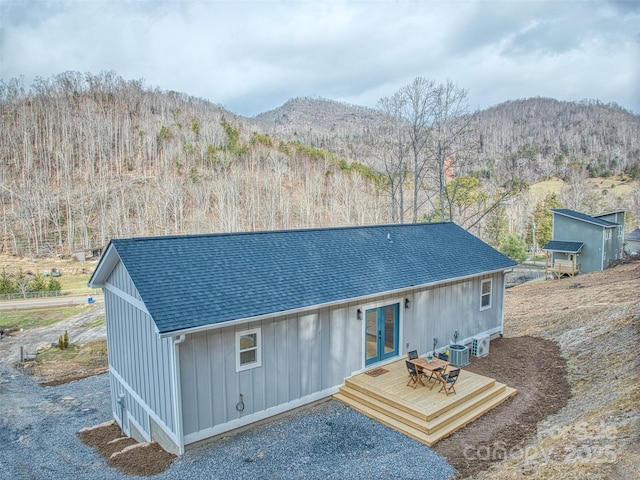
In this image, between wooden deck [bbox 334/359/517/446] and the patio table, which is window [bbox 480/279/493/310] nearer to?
wooden deck [bbox 334/359/517/446]

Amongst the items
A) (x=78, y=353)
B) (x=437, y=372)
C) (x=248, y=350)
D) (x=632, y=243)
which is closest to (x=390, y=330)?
(x=437, y=372)

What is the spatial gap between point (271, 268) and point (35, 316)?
903 inches

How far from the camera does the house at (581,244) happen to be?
25.6 metres

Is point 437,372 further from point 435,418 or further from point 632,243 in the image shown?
point 632,243

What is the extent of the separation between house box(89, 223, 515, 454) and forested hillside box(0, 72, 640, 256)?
629 inches

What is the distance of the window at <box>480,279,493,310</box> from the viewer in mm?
11375

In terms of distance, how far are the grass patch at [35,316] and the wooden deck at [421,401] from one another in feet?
71.3

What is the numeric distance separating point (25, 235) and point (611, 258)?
6165 centimetres

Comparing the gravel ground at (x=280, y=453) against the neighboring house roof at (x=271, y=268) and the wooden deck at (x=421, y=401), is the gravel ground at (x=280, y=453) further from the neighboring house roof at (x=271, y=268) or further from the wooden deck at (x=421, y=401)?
the neighboring house roof at (x=271, y=268)

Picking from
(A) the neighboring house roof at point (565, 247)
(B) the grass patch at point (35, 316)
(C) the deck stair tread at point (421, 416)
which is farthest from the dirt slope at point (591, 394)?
(B) the grass patch at point (35, 316)

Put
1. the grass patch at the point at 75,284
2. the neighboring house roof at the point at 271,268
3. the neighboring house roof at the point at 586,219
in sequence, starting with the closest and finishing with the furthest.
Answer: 1. the neighboring house roof at the point at 271,268
2. the neighboring house roof at the point at 586,219
3. the grass patch at the point at 75,284

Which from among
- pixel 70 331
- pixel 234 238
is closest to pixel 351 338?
pixel 234 238

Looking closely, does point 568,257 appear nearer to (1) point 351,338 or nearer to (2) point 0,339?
(1) point 351,338

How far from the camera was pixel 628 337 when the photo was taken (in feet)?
29.6
